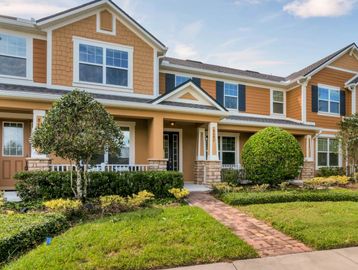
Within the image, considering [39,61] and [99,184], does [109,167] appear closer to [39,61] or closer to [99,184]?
[99,184]

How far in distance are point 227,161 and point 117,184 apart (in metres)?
7.90

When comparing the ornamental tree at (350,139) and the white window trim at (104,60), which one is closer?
the white window trim at (104,60)

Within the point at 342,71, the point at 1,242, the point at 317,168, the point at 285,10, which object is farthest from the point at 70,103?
the point at 342,71

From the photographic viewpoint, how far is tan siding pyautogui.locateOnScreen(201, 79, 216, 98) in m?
15.3

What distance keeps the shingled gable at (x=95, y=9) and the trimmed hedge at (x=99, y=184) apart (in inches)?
242

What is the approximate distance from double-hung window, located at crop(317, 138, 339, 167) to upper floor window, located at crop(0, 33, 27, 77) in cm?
1602

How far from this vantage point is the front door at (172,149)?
1416cm

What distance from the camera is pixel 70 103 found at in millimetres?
7664

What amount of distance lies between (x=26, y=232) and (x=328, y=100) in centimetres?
1777

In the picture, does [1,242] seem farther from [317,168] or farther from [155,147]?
[317,168]

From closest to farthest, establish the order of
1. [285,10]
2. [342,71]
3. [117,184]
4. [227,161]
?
[117,184] < [285,10] < [227,161] < [342,71]

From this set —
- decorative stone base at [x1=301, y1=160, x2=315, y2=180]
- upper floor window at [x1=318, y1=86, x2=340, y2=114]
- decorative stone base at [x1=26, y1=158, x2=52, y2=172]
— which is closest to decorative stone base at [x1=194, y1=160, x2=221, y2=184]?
decorative stone base at [x1=301, y1=160, x2=315, y2=180]

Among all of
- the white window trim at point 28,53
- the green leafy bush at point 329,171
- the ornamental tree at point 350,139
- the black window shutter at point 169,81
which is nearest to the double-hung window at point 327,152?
the green leafy bush at point 329,171

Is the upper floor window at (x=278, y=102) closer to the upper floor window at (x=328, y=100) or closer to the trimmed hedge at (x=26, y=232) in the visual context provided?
the upper floor window at (x=328, y=100)
